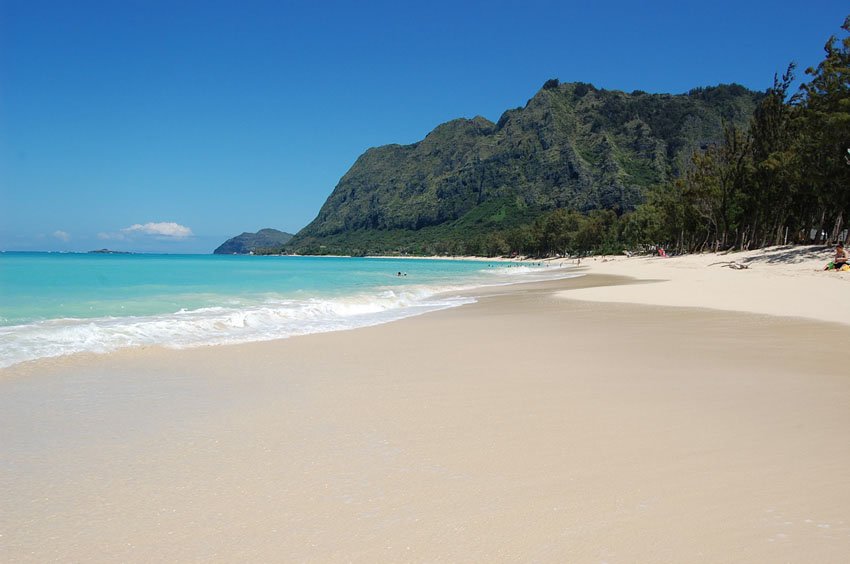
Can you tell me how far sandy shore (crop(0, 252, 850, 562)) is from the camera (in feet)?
9.36

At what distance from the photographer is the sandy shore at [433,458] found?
285 centimetres

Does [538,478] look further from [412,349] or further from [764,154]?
[764,154]

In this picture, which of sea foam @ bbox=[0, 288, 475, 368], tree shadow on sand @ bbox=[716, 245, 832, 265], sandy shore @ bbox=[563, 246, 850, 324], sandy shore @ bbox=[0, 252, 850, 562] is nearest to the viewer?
sandy shore @ bbox=[0, 252, 850, 562]

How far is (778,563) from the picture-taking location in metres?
2.57

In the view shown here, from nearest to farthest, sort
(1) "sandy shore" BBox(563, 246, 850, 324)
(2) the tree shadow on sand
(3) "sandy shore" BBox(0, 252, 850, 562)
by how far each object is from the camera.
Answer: (3) "sandy shore" BBox(0, 252, 850, 562) < (1) "sandy shore" BBox(563, 246, 850, 324) < (2) the tree shadow on sand

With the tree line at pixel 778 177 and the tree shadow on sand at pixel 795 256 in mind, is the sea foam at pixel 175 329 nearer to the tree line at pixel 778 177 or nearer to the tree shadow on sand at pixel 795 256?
the tree shadow on sand at pixel 795 256

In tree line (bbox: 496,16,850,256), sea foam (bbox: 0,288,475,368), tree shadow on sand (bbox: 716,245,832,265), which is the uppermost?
tree line (bbox: 496,16,850,256)

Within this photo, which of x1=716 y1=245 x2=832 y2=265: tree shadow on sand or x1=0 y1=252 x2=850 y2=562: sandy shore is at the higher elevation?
x1=716 y1=245 x2=832 y2=265: tree shadow on sand

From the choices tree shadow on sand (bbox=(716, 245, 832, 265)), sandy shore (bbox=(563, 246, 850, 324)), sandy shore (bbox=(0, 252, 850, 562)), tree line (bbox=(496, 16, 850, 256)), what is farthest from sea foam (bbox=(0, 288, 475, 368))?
tree line (bbox=(496, 16, 850, 256))

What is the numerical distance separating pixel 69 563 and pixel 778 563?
3.64 metres

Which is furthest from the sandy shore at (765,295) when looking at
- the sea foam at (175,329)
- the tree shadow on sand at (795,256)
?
the sea foam at (175,329)

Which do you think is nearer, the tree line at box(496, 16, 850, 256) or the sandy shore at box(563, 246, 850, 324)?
the sandy shore at box(563, 246, 850, 324)

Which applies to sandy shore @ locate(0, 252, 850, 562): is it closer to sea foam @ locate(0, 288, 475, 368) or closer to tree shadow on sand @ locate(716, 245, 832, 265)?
sea foam @ locate(0, 288, 475, 368)

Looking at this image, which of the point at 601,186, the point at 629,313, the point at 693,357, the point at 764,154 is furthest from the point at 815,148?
the point at 601,186
